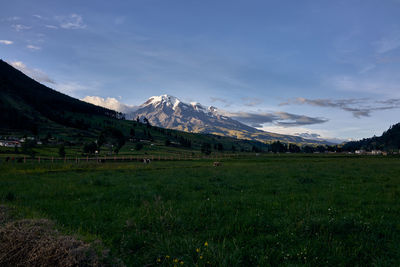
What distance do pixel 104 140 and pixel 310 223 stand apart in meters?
118

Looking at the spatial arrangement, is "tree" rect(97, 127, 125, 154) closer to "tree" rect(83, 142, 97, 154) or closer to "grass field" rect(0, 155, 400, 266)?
"tree" rect(83, 142, 97, 154)

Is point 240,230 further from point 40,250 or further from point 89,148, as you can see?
point 89,148

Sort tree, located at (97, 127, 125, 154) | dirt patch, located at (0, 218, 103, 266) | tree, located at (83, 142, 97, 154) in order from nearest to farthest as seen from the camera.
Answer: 1. dirt patch, located at (0, 218, 103, 266)
2. tree, located at (83, 142, 97, 154)
3. tree, located at (97, 127, 125, 154)

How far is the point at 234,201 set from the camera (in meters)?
11.6

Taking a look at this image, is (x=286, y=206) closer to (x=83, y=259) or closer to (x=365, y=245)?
(x=365, y=245)

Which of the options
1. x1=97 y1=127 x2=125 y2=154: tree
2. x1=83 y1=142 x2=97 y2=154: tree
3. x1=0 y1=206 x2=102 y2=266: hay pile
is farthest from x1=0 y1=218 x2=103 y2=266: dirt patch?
x1=83 y1=142 x2=97 y2=154: tree

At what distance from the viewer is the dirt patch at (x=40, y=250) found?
4.80 meters

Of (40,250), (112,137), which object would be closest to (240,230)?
(40,250)

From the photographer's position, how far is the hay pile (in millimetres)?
4805

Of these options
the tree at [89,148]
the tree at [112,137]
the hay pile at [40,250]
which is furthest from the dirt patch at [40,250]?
the tree at [89,148]

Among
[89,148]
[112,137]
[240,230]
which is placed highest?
[112,137]

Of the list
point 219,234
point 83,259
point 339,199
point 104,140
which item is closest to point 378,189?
point 339,199

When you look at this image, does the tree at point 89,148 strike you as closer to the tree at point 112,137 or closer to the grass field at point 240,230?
the tree at point 112,137

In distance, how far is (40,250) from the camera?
480 centimetres
